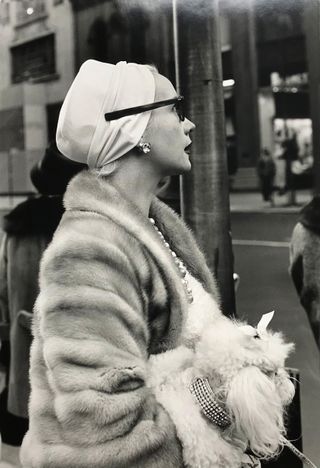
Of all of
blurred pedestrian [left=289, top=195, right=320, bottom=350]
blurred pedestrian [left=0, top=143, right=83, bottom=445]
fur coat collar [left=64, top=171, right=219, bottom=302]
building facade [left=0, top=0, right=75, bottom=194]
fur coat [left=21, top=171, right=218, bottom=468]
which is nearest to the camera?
fur coat [left=21, top=171, right=218, bottom=468]

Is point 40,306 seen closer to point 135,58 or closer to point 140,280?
point 140,280

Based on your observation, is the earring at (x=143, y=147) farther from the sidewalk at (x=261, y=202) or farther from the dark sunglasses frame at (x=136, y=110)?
the sidewalk at (x=261, y=202)

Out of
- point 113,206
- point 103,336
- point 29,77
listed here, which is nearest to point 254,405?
point 103,336

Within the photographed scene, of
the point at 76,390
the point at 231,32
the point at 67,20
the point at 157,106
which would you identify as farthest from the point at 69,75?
the point at 76,390

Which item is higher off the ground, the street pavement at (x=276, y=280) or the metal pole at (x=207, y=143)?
the metal pole at (x=207, y=143)

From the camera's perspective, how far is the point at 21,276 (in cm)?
244

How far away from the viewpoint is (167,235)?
1402 mm

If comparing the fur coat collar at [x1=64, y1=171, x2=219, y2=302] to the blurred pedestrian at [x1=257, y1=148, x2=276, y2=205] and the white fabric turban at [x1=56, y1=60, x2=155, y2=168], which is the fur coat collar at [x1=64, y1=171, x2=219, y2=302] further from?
the blurred pedestrian at [x1=257, y1=148, x2=276, y2=205]

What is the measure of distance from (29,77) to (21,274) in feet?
2.80

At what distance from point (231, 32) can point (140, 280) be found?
3.47 ft

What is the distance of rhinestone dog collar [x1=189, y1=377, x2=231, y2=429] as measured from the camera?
42.4 inches

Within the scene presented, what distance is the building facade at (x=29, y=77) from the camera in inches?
A: 88.7

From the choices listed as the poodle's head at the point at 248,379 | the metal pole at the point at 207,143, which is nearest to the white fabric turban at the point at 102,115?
the poodle's head at the point at 248,379

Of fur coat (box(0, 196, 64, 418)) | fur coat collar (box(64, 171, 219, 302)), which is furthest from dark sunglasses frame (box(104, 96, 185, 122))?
fur coat (box(0, 196, 64, 418))
